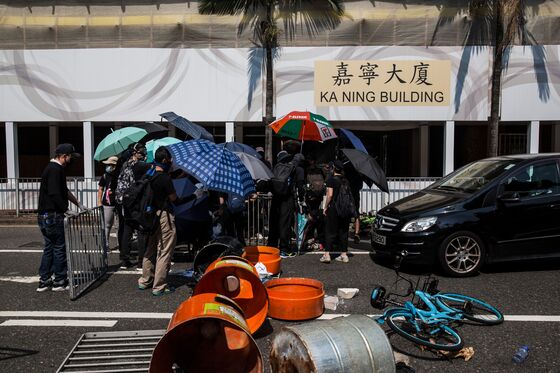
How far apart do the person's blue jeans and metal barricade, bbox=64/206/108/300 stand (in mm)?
154

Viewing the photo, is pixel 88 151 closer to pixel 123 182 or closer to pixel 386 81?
pixel 123 182

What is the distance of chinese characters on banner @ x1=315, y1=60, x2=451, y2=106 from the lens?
47.9ft

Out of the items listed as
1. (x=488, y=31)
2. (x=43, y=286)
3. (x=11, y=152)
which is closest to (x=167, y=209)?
(x=43, y=286)

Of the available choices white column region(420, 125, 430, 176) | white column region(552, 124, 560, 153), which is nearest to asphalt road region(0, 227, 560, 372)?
white column region(420, 125, 430, 176)

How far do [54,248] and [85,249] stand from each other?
45 cm

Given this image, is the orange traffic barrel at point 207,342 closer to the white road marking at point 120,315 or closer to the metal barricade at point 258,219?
the white road marking at point 120,315

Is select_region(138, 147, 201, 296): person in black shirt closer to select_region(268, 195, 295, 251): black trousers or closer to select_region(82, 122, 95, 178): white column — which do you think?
select_region(268, 195, 295, 251): black trousers

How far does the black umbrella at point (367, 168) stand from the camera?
857 cm

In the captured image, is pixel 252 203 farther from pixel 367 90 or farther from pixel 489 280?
pixel 367 90

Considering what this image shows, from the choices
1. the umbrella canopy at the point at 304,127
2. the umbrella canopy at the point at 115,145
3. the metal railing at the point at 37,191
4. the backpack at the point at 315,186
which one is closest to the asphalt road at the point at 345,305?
the backpack at the point at 315,186

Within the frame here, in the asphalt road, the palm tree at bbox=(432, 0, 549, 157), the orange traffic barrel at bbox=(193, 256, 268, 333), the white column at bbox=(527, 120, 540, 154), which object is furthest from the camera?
the white column at bbox=(527, 120, 540, 154)

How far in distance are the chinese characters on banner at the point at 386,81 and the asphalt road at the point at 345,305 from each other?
7114 millimetres

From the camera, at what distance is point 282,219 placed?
323 inches

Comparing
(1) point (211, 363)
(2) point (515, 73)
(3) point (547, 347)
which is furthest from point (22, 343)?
(2) point (515, 73)
